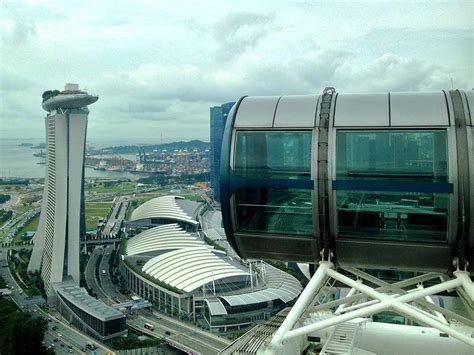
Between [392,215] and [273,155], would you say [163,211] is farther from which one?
[392,215]

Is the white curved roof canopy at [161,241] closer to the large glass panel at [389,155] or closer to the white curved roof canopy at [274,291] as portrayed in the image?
the white curved roof canopy at [274,291]

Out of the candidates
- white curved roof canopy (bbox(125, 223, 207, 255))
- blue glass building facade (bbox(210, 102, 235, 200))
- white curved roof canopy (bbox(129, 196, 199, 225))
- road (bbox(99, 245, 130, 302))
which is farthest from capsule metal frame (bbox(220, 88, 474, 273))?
blue glass building facade (bbox(210, 102, 235, 200))

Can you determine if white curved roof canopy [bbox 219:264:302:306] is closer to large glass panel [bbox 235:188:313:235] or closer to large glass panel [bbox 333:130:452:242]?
large glass panel [bbox 235:188:313:235]

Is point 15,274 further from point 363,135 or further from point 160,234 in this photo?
point 363,135

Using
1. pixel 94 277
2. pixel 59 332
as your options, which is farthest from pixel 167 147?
pixel 59 332

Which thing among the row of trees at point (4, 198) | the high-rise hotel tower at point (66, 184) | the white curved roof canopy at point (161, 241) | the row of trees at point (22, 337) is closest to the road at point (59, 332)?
the row of trees at point (22, 337)

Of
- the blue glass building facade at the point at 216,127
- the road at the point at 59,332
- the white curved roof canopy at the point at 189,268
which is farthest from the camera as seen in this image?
the blue glass building facade at the point at 216,127
